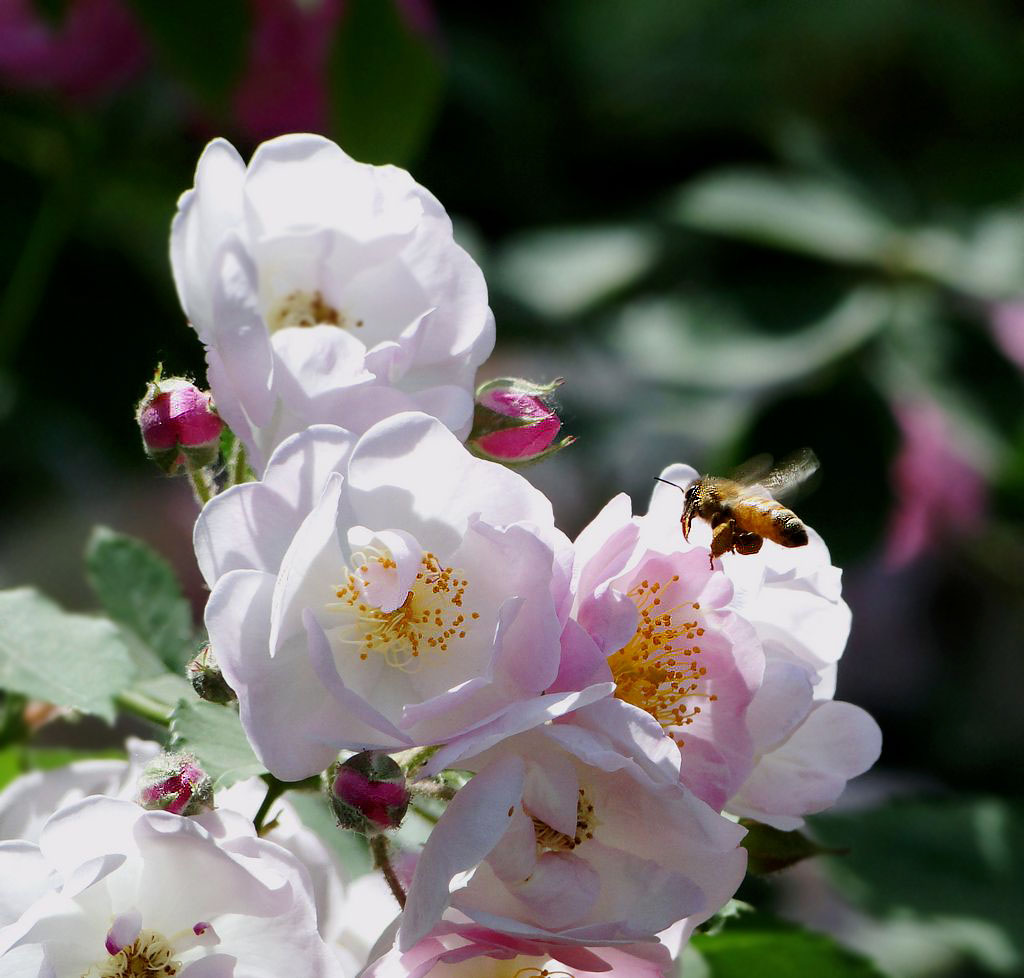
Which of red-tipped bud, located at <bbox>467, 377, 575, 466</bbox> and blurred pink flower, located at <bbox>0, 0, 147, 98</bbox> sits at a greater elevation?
red-tipped bud, located at <bbox>467, 377, 575, 466</bbox>

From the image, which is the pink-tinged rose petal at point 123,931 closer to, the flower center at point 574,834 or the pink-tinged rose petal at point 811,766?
the flower center at point 574,834

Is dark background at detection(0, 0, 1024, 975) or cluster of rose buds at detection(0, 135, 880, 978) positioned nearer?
cluster of rose buds at detection(0, 135, 880, 978)

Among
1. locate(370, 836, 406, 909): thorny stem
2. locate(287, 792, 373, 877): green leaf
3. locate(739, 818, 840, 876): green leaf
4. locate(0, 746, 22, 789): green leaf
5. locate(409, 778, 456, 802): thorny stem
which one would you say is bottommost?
locate(287, 792, 373, 877): green leaf

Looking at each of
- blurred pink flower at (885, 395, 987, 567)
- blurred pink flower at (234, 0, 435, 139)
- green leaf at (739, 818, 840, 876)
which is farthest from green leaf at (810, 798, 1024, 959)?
blurred pink flower at (234, 0, 435, 139)

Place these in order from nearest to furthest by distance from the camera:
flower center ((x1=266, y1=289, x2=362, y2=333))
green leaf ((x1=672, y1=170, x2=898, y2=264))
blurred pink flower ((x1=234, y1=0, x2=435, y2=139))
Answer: flower center ((x1=266, y1=289, x2=362, y2=333)) < blurred pink flower ((x1=234, y1=0, x2=435, y2=139)) < green leaf ((x1=672, y1=170, x2=898, y2=264))

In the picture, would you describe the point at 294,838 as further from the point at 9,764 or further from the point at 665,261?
the point at 665,261

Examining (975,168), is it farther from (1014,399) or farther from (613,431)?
(613,431)

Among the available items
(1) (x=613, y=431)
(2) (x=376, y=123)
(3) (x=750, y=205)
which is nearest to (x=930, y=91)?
(3) (x=750, y=205)

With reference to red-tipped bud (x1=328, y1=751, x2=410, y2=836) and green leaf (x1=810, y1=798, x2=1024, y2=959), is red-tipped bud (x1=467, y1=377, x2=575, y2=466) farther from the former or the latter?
green leaf (x1=810, y1=798, x2=1024, y2=959)
